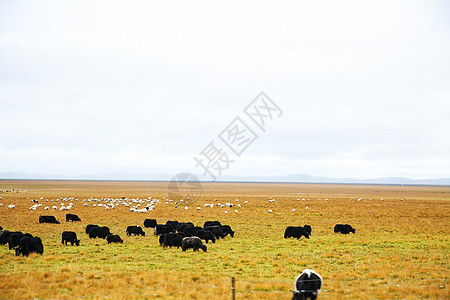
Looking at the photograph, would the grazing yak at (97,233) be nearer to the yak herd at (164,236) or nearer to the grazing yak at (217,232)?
the yak herd at (164,236)

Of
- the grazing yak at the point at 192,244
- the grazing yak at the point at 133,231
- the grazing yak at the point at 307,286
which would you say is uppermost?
the grazing yak at the point at 307,286

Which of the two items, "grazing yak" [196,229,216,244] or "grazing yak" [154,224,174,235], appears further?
"grazing yak" [154,224,174,235]

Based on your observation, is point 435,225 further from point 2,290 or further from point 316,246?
point 2,290

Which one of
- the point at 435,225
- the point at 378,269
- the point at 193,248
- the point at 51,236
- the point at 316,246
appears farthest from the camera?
the point at 435,225

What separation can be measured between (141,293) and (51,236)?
15.3 metres

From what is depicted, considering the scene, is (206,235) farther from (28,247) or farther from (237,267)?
(28,247)

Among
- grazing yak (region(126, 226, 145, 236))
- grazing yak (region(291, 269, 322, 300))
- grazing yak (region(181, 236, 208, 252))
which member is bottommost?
grazing yak (region(126, 226, 145, 236))

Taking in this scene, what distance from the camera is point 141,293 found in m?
10.7

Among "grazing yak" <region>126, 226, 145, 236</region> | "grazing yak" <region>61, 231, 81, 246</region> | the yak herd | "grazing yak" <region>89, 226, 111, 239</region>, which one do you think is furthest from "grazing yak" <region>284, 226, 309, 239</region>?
"grazing yak" <region>61, 231, 81, 246</region>

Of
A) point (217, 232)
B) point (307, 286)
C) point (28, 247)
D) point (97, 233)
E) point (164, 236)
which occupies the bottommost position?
point (97, 233)

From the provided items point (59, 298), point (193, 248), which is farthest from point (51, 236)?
point (59, 298)

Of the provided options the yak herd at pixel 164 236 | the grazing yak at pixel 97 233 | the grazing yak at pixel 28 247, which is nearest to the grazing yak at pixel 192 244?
the yak herd at pixel 164 236

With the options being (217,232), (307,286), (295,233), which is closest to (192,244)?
(217,232)

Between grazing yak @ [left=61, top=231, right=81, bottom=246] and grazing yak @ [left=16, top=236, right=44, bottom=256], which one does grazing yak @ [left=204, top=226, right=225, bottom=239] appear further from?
grazing yak @ [left=16, top=236, right=44, bottom=256]
